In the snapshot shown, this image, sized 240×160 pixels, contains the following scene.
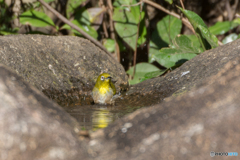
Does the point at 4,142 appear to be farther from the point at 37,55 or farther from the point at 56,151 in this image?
the point at 37,55

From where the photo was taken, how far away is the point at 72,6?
6.32 m

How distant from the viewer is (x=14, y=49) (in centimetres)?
389

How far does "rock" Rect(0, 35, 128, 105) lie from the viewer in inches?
153

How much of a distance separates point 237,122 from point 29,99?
121cm

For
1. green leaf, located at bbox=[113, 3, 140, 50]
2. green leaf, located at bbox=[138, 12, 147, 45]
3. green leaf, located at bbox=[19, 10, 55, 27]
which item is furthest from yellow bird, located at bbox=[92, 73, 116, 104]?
green leaf, located at bbox=[138, 12, 147, 45]

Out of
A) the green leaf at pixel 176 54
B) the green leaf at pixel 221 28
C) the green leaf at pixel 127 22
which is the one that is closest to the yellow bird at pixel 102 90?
the green leaf at pixel 176 54

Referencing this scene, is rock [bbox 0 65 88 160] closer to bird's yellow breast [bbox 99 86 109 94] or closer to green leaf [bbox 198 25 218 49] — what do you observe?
bird's yellow breast [bbox 99 86 109 94]

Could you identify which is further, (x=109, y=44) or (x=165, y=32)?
(x=165, y=32)

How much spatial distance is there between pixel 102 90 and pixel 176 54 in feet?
4.53

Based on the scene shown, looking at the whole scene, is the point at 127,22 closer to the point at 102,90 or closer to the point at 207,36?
the point at 207,36

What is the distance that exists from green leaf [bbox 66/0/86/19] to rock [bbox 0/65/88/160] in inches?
185

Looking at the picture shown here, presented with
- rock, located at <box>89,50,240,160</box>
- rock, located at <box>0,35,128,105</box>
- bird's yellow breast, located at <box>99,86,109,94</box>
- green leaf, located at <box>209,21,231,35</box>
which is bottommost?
rock, located at <box>89,50,240,160</box>

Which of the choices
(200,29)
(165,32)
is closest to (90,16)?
(165,32)

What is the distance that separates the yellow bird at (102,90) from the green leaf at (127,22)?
1774mm
